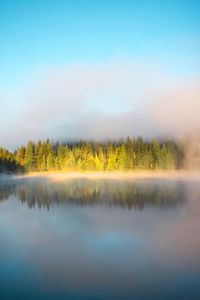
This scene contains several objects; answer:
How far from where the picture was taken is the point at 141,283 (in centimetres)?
1052

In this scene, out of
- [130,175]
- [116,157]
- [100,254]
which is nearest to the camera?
[100,254]

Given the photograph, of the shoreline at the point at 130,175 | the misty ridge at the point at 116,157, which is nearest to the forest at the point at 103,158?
the misty ridge at the point at 116,157

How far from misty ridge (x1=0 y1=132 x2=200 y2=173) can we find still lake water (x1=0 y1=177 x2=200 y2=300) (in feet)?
235

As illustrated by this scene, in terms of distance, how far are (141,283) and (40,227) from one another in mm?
9778

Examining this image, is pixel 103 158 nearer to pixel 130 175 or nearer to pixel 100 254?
pixel 130 175

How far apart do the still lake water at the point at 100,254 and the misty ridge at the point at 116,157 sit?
7148cm

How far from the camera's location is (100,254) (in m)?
13.4

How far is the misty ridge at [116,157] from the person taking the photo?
95.1 m

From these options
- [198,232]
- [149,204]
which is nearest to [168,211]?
[149,204]

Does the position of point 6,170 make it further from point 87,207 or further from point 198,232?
point 198,232

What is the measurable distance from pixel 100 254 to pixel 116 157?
8625cm

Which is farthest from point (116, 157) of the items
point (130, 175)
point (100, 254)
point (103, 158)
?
point (100, 254)

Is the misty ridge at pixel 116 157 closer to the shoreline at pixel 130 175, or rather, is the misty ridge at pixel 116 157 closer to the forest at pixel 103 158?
the forest at pixel 103 158

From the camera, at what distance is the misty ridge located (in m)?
95.1
